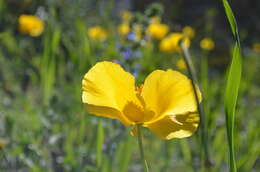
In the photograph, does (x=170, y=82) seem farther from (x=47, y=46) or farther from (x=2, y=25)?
(x=2, y=25)

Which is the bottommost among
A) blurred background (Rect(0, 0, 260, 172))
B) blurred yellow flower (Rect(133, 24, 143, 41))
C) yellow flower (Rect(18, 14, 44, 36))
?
blurred background (Rect(0, 0, 260, 172))

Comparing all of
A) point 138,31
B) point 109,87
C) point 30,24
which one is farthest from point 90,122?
point 30,24

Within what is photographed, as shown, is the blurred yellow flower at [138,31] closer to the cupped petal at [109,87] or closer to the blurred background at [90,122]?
the blurred background at [90,122]

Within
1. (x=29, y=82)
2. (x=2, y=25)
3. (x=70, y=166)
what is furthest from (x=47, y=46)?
(x=2, y=25)

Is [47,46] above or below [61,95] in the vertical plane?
above

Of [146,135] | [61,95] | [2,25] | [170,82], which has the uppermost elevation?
[2,25]

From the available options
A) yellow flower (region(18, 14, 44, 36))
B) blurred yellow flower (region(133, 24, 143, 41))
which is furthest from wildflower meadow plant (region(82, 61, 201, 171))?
yellow flower (region(18, 14, 44, 36))

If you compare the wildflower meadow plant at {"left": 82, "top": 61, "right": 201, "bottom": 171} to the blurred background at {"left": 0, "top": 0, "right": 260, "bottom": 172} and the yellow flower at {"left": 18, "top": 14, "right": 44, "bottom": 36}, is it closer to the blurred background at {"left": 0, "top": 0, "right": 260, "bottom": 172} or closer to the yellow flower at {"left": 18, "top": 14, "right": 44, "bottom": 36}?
the blurred background at {"left": 0, "top": 0, "right": 260, "bottom": 172}

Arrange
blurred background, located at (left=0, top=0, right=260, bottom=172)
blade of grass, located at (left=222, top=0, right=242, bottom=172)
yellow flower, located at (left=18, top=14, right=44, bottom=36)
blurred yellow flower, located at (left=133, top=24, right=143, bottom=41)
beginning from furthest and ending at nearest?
yellow flower, located at (left=18, top=14, right=44, bottom=36) → blurred yellow flower, located at (left=133, top=24, right=143, bottom=41) → blurred background, located at (left=0, top=0, right=260, bottom=172) → blade of grass, located at (left=222, top=0, right=242, bottom=172)
